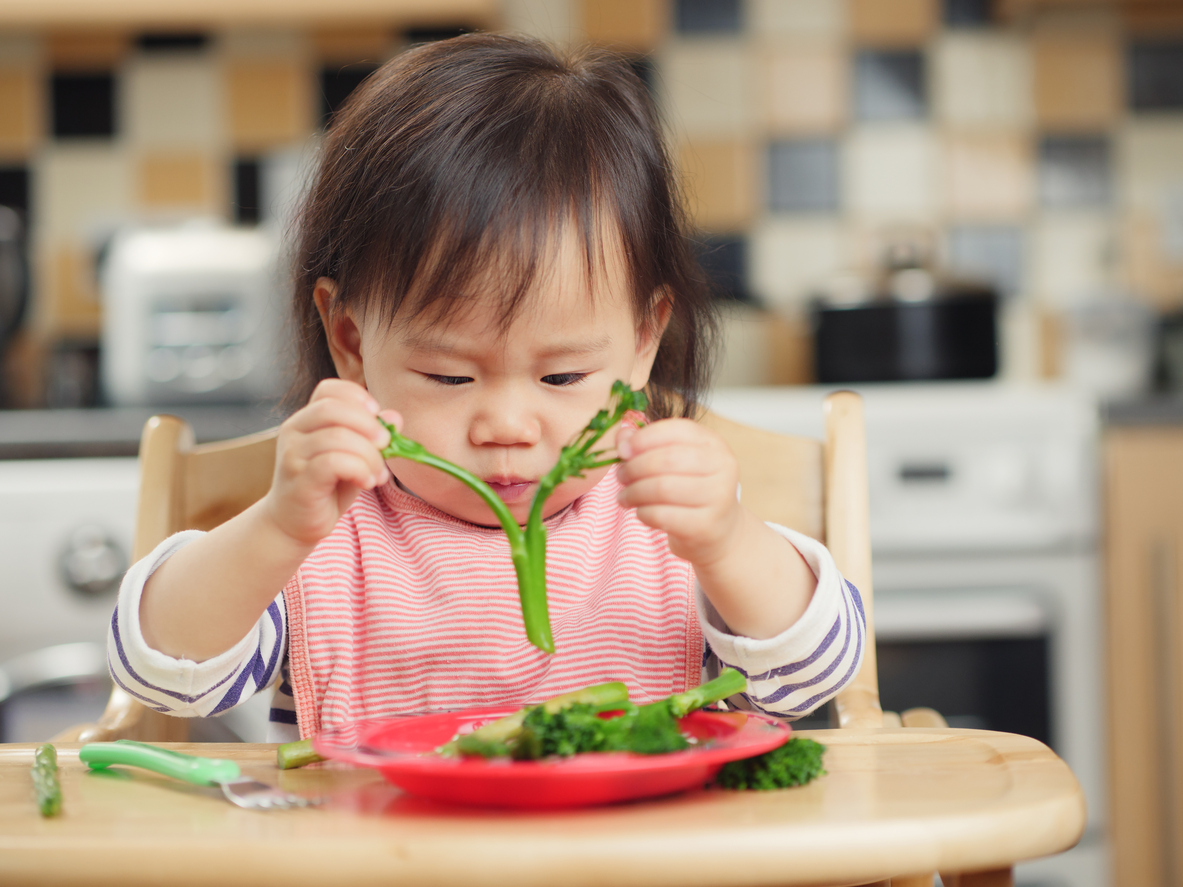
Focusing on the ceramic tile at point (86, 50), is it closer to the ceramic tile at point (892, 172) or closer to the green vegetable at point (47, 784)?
the ceramic tile at point (892, 172)

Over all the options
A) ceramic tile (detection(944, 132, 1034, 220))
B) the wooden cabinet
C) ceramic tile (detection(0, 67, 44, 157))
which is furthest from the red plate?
ceramic tile (detection(0, 67, 44, 157))

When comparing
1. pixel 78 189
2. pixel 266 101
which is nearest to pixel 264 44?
pixel 266 101

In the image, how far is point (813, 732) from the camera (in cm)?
70

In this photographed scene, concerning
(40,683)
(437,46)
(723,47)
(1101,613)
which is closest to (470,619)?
(437,46)

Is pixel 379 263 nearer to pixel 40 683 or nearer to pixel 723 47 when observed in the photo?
pixel 40 683

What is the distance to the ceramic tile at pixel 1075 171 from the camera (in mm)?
2361

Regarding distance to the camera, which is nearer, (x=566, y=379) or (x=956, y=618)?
(x=566, y=379)

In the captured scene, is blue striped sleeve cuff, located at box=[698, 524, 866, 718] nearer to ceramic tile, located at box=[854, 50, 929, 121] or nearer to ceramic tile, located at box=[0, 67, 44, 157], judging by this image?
ceramic tile, located at box=[854, 50, 929, 121]

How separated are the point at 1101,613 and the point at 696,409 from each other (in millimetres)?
985

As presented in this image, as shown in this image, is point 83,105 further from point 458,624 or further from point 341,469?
point 341,469

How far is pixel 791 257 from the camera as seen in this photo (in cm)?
241

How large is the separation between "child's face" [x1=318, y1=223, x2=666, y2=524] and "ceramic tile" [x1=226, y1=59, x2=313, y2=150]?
1.72 m

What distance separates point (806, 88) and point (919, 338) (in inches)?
28.1

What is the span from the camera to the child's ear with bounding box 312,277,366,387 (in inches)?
36.0
